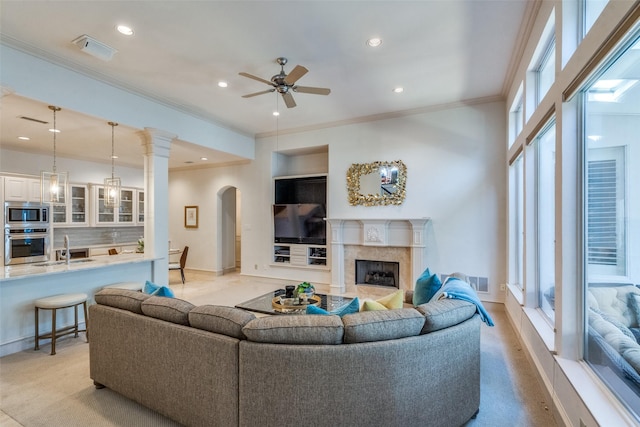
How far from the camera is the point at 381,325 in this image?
174 centimetres

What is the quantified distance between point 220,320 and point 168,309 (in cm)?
49

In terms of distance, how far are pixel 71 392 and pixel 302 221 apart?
433 centimetres

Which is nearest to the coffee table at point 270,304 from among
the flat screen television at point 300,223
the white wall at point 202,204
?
the flat screen television at point 300,223

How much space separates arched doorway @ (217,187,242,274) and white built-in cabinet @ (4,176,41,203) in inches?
138

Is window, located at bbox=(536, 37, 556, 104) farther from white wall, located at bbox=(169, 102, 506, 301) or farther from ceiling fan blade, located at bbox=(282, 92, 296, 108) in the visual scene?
ceiling fan blade, located at bbox=(282, 92, 296, 108)

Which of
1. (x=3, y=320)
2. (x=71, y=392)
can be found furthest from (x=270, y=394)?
(x=3, y=320)

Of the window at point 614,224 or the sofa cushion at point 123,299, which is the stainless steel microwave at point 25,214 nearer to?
→ the sofa cushion at point 123,299

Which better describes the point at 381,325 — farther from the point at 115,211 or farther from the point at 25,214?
the point at 115,211

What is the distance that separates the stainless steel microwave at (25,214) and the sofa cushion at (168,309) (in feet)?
18.7

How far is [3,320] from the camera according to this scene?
3.12 meters

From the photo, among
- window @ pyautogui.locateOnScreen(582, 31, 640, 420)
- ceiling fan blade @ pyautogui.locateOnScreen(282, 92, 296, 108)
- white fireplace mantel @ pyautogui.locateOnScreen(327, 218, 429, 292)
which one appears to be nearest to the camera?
window @ pyautogui.locateOnScreen(582, 31, 640, 420)

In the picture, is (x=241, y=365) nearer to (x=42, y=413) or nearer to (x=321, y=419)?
(x=321, y=419)

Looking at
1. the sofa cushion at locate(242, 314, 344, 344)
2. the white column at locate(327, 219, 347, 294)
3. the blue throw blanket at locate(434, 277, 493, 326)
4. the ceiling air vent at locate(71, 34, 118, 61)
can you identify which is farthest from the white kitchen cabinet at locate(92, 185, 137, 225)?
the blue throw blanket at locate(434, 277, 493, 326)

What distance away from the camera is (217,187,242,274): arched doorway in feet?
24.9
